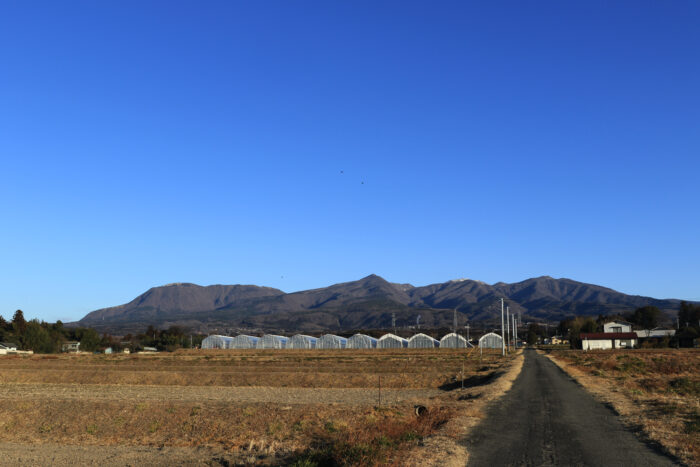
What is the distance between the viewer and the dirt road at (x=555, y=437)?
56.7ft

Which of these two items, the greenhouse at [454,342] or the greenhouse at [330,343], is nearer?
the greenhouse at [454,342]

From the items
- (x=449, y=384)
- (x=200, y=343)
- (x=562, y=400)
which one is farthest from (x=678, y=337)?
(x=200, y=343)

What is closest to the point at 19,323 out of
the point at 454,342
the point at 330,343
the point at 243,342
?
the point at 243,342

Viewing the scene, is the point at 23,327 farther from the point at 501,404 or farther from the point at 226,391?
the point at 501,404

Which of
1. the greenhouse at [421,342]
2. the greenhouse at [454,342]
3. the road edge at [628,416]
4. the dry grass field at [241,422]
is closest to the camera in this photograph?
the road edge at [628,416]

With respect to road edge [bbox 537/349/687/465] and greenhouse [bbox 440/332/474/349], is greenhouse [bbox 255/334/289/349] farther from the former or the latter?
road edge [bbox 537/349/687/465]

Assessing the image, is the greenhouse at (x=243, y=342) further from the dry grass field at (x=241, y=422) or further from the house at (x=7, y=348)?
the dry grass field at (x=241, y=422)

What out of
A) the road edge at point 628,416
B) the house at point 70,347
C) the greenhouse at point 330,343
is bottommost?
the house at point 70,347

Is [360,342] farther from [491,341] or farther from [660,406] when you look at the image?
[660,406]

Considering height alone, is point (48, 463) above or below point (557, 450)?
below

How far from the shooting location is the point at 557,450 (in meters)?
18.6

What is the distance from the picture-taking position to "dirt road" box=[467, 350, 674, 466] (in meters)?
17.3

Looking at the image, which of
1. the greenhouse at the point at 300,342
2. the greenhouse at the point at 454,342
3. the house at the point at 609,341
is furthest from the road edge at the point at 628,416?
the greenhouse at the point at 300,342

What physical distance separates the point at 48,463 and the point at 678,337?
150422 millimetres
